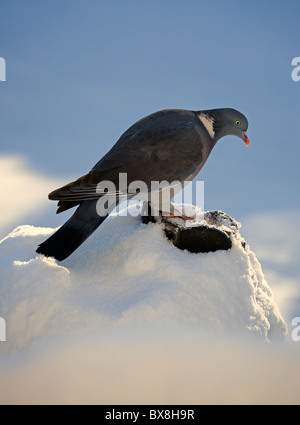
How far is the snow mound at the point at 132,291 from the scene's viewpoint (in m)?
4.32

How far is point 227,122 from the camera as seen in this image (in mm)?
6355

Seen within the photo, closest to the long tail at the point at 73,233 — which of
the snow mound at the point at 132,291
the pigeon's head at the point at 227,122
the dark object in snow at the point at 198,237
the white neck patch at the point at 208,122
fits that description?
the snow mound at the point at 132,291

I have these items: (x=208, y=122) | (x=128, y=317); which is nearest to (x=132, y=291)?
(x=128, y=317)

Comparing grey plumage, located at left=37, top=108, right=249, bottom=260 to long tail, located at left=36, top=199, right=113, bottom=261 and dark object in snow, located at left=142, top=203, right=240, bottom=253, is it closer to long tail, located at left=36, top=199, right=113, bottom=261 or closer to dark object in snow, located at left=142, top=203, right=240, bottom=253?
long tail, located at left=36, top=199, right=113, bottom=261

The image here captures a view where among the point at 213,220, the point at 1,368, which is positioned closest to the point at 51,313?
the point at 1,368

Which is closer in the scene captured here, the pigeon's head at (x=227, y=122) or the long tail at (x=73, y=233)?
the long tail at (x=73, y=233)

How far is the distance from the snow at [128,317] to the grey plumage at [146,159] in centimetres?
41

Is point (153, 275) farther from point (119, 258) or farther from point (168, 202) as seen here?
point (168, 202)

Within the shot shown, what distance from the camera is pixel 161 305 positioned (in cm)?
442

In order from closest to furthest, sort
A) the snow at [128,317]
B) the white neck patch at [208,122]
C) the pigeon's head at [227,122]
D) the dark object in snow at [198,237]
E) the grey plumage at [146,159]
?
the snow at [128,317] < the grey plumage at [146,159] < the dark object in snow at [198,237] < the white neck patch at [208,122] < the pigeon's head at [227,122]

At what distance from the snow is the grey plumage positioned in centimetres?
41

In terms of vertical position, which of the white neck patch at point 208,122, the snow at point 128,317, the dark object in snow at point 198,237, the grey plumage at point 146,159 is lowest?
the snow at point 128,317

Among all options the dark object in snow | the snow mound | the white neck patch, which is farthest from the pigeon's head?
the snow mound

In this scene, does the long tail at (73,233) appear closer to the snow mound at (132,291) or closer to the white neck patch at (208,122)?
the snow mound at (132,291)
